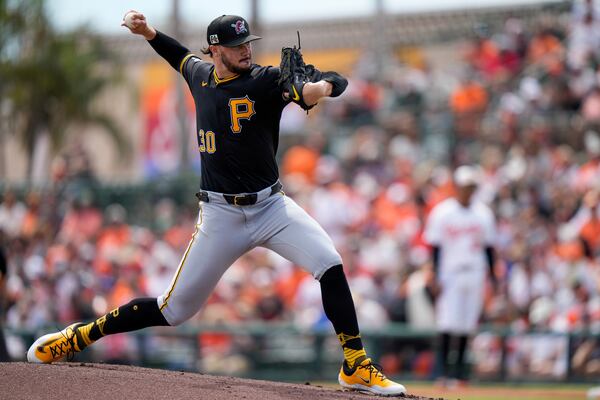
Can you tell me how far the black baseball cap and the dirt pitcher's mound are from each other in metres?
2.04

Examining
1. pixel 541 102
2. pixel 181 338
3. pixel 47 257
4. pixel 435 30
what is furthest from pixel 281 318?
pixel 435 30

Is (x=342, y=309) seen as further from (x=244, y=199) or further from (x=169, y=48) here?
(x=169, y=48)

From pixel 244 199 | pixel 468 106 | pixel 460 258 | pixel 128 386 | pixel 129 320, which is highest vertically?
pixel 468 106

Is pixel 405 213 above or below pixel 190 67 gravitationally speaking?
below

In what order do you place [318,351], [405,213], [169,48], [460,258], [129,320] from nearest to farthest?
[129,320]
[169,48]
[460,258]
[318,351]
[405,213]

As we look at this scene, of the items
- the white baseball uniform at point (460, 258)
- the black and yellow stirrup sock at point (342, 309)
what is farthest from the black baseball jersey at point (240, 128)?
the white baseball uniform at point (460, 258)

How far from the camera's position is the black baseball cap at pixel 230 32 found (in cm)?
664

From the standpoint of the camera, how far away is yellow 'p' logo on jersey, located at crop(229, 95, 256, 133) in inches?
262

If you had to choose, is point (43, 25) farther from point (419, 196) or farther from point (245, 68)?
point (245, 68)

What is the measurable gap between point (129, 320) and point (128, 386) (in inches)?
26.9

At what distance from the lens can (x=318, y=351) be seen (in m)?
12.6

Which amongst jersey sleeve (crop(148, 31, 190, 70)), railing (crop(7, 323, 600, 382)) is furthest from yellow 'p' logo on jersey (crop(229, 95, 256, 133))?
railing (crop(7, 323, 600, 382))

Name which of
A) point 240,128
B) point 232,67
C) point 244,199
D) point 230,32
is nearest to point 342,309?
point 244,199

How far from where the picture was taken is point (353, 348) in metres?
6.87
